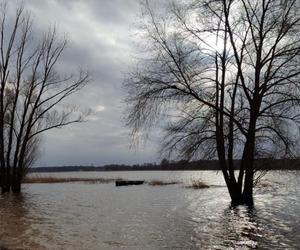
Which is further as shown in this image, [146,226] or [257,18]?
[257,18]

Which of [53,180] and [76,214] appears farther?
[53,180]

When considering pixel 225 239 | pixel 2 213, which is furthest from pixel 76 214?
pixel 225 239

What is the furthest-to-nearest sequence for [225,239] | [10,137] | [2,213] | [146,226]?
[10,137]
[2,213]
[146,226]
[225,239]

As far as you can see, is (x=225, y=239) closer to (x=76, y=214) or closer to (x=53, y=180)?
(x=76, y=214)

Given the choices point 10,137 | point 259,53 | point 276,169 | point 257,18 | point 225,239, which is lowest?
point 225,239

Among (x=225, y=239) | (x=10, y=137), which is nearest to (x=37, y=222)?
(x=225, y=239)

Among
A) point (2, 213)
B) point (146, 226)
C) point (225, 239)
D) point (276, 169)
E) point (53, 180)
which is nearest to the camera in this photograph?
point (225, 239)

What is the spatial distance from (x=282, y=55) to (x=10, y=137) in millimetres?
24289

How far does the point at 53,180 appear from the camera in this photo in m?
77.2

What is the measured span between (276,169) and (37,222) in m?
12.8

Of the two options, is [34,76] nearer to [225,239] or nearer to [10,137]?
[10,137]

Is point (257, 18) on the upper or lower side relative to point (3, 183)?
upper

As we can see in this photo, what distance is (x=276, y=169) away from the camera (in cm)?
2555

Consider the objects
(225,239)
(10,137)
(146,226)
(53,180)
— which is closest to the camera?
(225,239)
